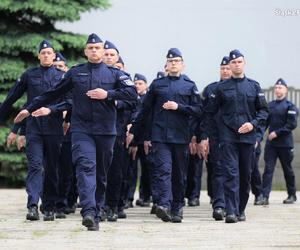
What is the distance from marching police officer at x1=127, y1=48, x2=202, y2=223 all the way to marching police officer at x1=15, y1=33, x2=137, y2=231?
1.15m

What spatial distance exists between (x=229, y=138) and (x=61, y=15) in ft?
29.3

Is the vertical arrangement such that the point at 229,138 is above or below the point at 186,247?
above

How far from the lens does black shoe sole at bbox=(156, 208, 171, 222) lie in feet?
49.2

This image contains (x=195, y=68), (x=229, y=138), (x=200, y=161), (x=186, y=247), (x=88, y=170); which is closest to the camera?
(x=186, y=247)

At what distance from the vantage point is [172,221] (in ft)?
49.5

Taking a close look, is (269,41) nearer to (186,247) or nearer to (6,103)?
(6,103)

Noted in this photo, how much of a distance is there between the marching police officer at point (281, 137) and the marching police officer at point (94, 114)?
606 cm

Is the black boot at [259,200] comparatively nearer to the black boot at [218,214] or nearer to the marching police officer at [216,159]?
the marching police officer at [216,159]

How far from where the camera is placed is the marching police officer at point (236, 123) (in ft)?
48.9

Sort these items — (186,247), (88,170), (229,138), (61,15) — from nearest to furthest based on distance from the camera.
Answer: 1. (186,247)
2. (88,170)
3. (229,138)
4. (61,15)

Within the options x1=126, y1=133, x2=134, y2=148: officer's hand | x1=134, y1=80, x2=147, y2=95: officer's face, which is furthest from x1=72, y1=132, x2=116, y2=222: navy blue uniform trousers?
x1=134, y1=80, x2=147, y2=95: officer's face

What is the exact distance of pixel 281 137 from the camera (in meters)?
19.8

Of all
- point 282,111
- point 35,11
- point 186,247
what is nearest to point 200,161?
point 282,111

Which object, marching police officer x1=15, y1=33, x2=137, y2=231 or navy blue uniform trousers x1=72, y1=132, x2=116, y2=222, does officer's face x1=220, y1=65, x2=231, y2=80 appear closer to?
marching police officer x1=15, y1=33, x2=137, y2=231
